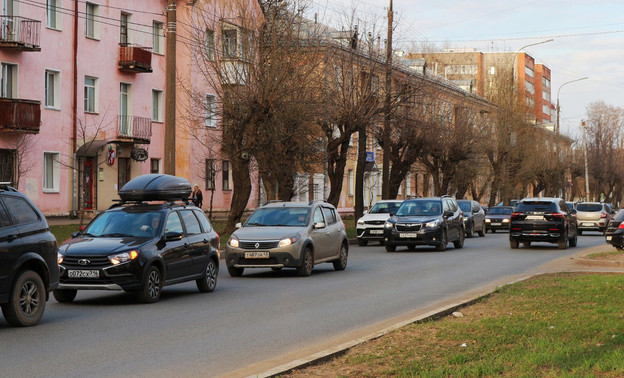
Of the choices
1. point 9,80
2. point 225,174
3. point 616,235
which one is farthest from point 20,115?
point 616,235

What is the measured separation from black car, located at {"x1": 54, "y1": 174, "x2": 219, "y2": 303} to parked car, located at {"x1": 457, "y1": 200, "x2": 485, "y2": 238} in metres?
30.0

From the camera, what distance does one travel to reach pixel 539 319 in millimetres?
11375

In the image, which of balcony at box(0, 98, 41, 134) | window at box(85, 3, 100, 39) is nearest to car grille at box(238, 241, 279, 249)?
balcony at box(0, 98, 41, 134)

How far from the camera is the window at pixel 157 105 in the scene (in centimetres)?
4747

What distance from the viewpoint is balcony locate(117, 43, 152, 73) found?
1719 inches

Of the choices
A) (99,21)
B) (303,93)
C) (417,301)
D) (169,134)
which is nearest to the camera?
(417,301)

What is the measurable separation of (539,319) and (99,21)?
113 feet

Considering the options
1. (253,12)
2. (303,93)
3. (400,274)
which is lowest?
(400,274)

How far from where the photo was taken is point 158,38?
47.0m

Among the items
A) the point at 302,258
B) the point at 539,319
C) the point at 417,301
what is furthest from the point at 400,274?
the point at 539,319

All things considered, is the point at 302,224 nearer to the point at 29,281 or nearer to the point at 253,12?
the point at 29,281

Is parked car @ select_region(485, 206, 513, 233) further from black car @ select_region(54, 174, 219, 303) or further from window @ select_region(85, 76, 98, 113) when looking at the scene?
black car @ select_region(54, 174, 219, 303)

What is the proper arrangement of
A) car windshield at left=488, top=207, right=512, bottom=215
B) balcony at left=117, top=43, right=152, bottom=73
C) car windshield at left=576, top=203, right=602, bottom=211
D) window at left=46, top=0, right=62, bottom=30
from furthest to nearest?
car windshield at left=488, top=207, right=512, bottom=215, car windshield at left=576, top=203, right=602, bottom=211, balcony at left=117, top=43, right=152, bottom=73, window at left=46, top=0, right=62, bottom=30

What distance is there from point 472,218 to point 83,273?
3385 cm
